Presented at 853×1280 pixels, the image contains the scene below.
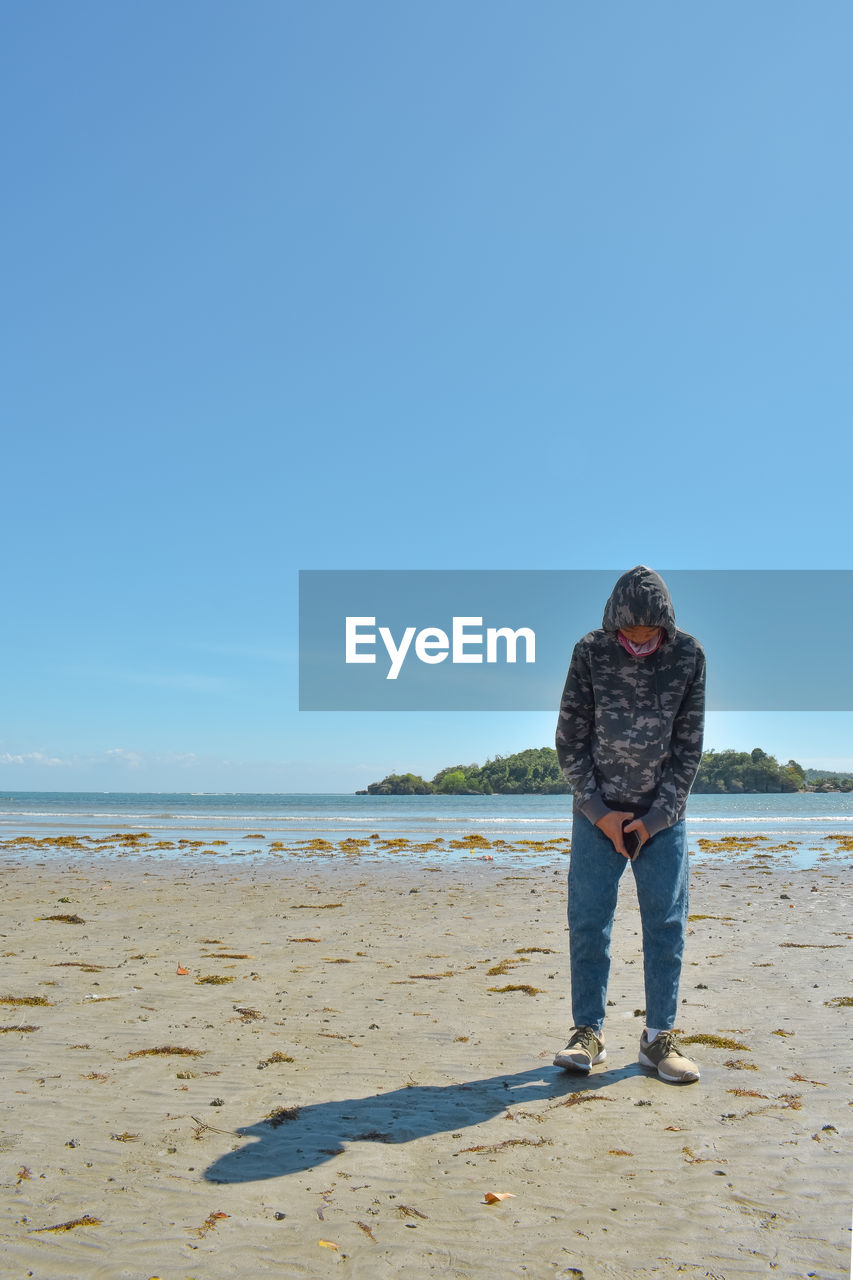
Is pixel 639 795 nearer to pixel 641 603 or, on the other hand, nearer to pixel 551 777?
pixel 641 603

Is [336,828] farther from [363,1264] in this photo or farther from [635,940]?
[363,1264]

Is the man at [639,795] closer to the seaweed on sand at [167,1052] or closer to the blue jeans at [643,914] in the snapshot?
the blue jeans at [643,914]

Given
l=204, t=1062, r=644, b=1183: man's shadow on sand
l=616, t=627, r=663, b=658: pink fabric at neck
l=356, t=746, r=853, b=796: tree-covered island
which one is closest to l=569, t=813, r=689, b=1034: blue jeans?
l=204, t=1062, r=644, b=1183: man's shadow on sand

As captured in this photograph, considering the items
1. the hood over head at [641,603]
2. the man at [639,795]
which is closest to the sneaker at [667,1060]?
the man at [639,795]

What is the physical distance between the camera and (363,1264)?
8.80 ft

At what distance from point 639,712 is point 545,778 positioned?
11116 centimetres

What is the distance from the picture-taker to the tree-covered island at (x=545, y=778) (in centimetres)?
11412

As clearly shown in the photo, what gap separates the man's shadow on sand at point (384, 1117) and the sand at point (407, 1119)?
0.01 m

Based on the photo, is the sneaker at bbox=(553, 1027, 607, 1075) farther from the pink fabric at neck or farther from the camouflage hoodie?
the pink fabric at neck

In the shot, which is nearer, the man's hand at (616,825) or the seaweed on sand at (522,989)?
the man's hand at (616,825)

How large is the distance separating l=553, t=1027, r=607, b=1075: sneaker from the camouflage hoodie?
115 cm

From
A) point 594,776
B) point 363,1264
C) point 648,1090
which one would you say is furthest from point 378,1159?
point 594,776

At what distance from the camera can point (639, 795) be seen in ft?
15.1

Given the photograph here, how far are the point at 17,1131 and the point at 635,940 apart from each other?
21.5ft
